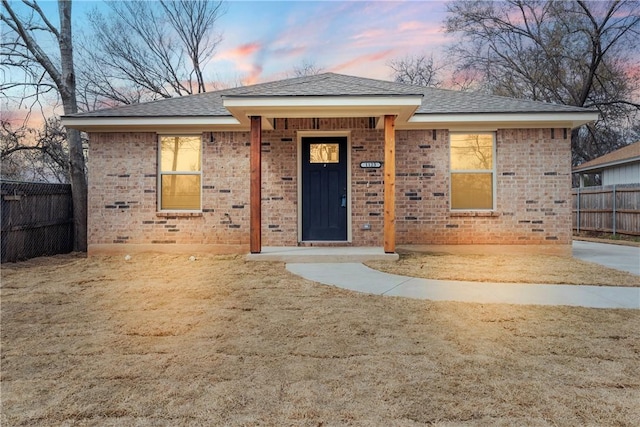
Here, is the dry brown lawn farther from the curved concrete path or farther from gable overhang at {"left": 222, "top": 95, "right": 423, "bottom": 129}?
gable overhang at {"left": 222, "top": 95, "right": 423, "bottom": 129}

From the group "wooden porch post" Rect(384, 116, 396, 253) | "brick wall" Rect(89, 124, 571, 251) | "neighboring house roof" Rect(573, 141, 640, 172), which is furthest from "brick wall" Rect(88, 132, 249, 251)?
"neighboring house roof" Rect(573, 141, 640, 172)

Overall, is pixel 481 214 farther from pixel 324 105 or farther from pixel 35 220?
pixel 35 220

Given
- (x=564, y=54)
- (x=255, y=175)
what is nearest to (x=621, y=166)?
(x=564, y=54)

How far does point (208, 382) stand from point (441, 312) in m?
2.51

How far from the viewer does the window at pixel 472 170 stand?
870cm

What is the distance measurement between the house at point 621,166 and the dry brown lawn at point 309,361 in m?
15.8

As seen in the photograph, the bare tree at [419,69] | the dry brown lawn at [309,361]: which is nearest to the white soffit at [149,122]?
the dry brown lawn at [309,361]

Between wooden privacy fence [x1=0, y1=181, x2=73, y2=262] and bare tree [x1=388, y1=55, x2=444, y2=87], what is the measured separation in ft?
65.9

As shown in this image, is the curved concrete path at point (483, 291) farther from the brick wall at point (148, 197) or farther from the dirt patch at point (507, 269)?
the brick wall at point (148, 197)

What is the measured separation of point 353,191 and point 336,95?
237cm

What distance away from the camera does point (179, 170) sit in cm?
889

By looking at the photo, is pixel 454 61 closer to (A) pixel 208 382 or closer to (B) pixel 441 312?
(B) pixel 441 312

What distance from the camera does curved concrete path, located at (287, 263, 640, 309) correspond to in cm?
463

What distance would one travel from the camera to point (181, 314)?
4180 mm
